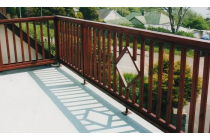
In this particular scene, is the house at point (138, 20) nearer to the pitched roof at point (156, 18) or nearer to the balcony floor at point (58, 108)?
the pitched roof at point (156, 18)

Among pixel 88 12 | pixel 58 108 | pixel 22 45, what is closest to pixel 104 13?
pixel 88 12

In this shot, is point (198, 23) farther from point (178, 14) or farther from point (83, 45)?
point (83, 45)

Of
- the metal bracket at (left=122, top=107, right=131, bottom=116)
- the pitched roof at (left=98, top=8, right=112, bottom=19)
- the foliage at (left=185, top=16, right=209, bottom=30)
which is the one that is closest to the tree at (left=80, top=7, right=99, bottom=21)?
the pitched roof at (left=98, top=8, right=112, bottom=19)

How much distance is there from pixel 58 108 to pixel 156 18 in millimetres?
45886

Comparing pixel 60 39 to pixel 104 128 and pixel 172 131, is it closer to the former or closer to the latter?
pixel 104 128

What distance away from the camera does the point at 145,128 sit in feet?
7.89

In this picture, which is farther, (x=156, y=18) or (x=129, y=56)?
(x=156, y=18)

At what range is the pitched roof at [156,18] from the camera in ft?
151

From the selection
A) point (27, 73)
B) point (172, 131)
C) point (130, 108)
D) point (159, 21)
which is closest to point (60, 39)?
point (27, 73)

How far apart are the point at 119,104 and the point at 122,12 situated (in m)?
62.9

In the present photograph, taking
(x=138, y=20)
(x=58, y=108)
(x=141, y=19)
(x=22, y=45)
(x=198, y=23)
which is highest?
(x=22, y=45)

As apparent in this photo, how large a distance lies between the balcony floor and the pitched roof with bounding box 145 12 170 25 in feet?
144

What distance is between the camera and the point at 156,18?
153 feet

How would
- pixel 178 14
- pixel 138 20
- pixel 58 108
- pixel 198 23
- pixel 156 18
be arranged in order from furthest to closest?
pixel 138 20 < pixel 156 18 < pixel 198 23 < pixel 178 14 < pixel 58 108
